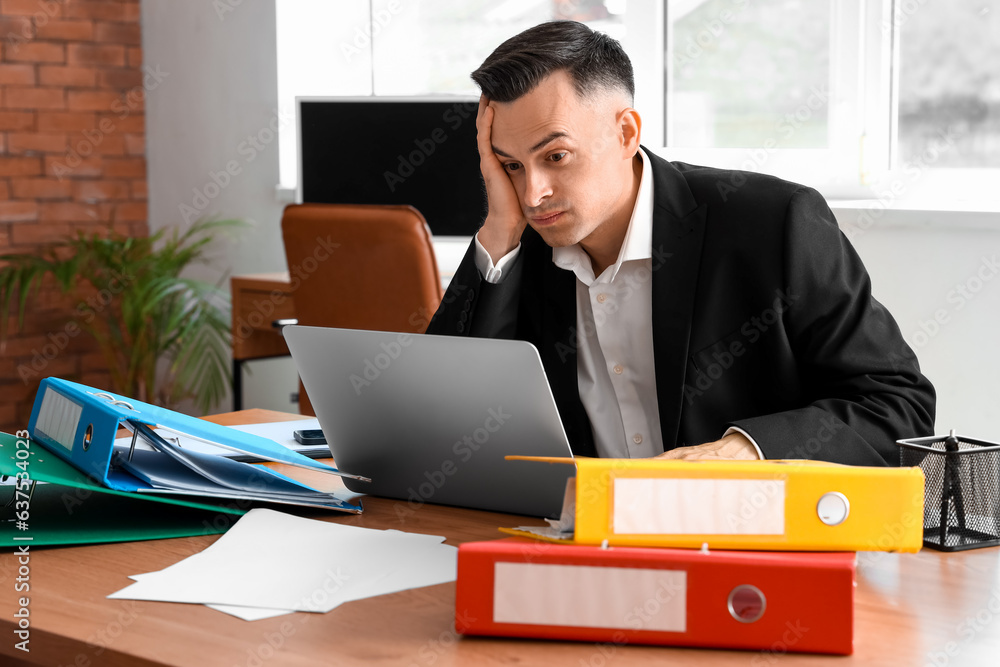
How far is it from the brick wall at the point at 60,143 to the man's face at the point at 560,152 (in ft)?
10.0

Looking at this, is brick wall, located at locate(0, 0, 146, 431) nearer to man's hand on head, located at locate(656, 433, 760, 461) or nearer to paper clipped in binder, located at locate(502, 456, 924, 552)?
man's hand on head, located at locate(656, 433, 760, 461)

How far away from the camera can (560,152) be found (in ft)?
4.51

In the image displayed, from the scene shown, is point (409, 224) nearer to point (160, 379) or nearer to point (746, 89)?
point (746, 89)

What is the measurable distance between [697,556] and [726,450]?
36 centimetres

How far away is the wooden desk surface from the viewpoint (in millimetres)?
721

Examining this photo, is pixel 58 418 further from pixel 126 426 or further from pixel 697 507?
pixel 697 507

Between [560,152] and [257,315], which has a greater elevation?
[560,152]

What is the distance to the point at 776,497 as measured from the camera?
0.76 m

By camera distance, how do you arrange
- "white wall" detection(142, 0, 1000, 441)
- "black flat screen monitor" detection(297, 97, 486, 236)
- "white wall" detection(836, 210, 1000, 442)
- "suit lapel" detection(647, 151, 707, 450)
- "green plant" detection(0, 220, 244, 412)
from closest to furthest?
"suit lapel" detection(647, 151, 707, 450) < "white wall" detection(836, 210, 1000, 442) < "black flat screen monitor" detection(297, 97, 486, 236) < "green plant" detection(0, 220, 244, 412) < "white wall" detection(142, 0, 1000, 441)

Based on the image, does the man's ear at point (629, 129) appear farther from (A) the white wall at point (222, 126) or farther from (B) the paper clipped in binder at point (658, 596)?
(A) the white wall at point (222, 126)

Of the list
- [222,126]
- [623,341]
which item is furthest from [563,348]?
[222,126]

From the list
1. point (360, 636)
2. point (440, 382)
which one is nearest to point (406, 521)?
point (440, 382)

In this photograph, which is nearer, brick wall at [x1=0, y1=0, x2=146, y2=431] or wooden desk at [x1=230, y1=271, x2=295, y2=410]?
wooden desk at [x1=230, y1=271, x2=295, y2=410]

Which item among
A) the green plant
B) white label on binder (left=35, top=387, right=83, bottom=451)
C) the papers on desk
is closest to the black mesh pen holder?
the papers on desk
